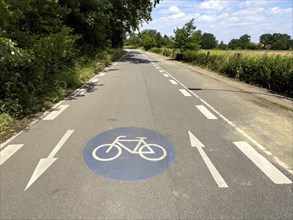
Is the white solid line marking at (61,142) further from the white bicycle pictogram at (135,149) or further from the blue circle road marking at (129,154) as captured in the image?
the white bicycle pictogram at (135,149)

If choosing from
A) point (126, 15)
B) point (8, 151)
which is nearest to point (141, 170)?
point (8, 151)

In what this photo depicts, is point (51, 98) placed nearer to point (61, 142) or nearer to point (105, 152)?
point (61, 142)

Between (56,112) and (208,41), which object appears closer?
(56,112)

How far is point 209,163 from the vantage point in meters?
4.58

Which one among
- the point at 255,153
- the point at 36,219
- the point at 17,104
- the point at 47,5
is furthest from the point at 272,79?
the point at 36,219

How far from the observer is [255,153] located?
5.04 m

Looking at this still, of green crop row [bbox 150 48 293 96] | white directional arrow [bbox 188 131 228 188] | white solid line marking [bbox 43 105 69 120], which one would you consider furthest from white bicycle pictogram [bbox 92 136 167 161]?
green crop row [bbox 150 48 293 96]

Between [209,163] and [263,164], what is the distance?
90 centimetres

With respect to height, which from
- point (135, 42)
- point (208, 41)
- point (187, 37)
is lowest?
point (135, 42)

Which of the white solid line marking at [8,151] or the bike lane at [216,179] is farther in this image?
the white solid line marking at [8,151]

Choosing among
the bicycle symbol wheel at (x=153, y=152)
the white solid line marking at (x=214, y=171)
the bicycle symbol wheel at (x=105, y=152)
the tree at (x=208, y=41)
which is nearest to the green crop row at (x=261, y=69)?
the white solid line marking at (x=214, y=171)

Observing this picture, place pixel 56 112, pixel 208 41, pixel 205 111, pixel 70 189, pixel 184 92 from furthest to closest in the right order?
pixel 208 41, pixel 184 92, pixel 205 111, pixel 56 112, pixel 70 189

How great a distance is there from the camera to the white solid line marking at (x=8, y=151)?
4770 millimetres

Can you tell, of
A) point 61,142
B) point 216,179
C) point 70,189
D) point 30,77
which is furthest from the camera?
point 30,77
